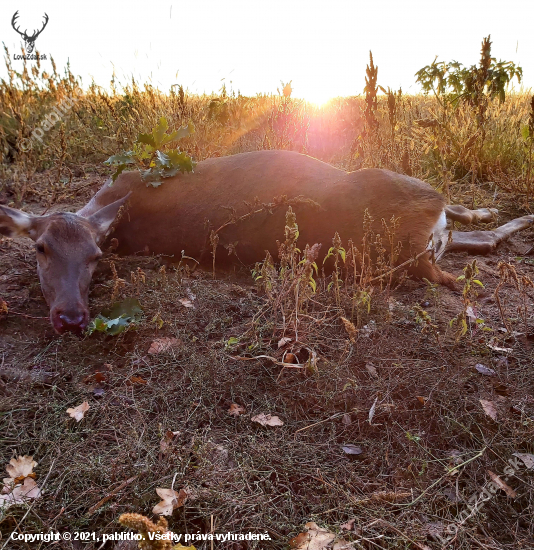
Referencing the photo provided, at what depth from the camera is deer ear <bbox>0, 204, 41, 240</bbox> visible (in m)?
3.44

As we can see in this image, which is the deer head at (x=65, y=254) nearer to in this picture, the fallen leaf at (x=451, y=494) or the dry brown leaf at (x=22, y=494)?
the dry brown leaf at (x=22, y=494)

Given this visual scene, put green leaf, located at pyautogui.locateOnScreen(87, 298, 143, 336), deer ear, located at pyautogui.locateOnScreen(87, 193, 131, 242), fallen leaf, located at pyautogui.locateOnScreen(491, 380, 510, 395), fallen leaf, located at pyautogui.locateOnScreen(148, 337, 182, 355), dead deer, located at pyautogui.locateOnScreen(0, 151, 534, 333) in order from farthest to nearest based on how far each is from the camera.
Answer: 1. deer ear, located at pyautogui.locateOnScreen(87, 193, 131, 242)
2. dead deer, located at pyautogui.locateOnScreen(0, 151, 534, 333)
3. green leaf, located at pyautogui.locateOnScreen(87, 298, 143, 336)
4. fallen leaf, located at pyautogui.locateOnScreen(148, 337, 182, 355)
5. fallen leaf, located at pyautogui.locateOnScreen(491, 380, 510, 395)

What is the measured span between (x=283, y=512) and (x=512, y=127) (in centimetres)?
623

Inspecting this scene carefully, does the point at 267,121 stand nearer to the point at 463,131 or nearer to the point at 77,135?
the point at 463,131

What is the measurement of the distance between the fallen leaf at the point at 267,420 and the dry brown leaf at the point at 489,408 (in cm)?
96

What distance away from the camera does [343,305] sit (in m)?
2.83

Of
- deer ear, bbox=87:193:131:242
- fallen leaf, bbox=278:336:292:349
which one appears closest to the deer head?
deer ear, bbox=87:193:131:242

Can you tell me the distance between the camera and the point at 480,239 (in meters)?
3.91

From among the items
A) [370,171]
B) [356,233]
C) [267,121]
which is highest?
[267,121]

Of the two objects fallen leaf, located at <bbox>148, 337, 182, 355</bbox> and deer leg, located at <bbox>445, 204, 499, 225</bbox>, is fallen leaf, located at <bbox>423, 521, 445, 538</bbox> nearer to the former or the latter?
fallen leaf, located at <bbox>148, 337, 182, 355</bbox>

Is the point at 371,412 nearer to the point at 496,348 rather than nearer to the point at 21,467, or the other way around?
the point at 496,348

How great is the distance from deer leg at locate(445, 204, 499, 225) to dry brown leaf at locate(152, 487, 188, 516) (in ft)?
11.7

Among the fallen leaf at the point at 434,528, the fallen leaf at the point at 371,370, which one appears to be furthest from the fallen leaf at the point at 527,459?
the fallen leaf at the point at 371,370

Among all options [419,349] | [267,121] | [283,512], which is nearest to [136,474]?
[283,512]
